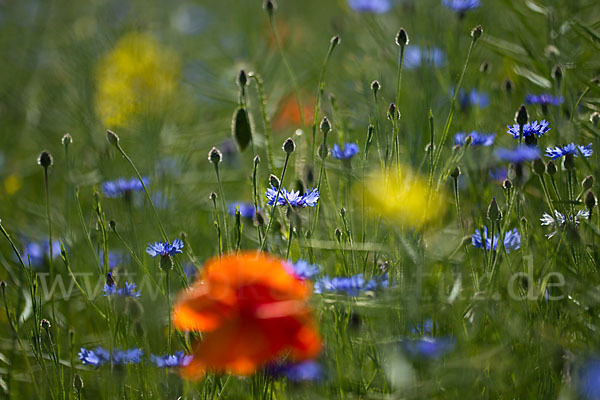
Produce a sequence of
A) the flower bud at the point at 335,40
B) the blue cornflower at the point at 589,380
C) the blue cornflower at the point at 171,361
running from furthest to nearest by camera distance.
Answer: the flower bud at the point at 335,40
the blue cornflower at the point at 171,361
the blue cornflower at the point at 589,380

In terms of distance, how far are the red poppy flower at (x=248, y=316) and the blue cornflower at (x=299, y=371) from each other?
11cm

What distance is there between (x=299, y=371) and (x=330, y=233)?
34 cm

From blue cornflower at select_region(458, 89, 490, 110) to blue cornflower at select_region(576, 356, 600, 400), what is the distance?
662 millimetres

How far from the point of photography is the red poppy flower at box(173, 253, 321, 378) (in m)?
0.60

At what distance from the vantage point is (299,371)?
2.42ft

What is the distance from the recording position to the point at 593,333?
0.79m

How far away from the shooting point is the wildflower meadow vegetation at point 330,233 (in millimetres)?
734

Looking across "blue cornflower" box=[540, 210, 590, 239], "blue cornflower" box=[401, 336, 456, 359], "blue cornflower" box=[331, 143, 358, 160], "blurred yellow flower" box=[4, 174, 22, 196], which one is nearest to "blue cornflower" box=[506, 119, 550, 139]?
"blue cornflower" box=[540, 210, 590, 239]

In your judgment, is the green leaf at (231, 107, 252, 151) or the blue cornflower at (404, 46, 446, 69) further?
the blue cornflower at (404, 46, 446, 69)

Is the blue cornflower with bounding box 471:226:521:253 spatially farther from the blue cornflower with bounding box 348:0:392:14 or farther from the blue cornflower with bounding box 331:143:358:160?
the blue cornflower with bounding box 348:0:392:14

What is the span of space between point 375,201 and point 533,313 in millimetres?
257

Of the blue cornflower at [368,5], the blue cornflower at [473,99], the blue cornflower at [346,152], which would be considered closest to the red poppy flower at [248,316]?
the blue cornflower at [346,152]

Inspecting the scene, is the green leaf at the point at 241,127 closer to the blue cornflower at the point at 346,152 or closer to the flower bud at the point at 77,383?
the blue cornflower at the point at 346,152

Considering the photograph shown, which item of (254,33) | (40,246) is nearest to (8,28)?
(254,33)
